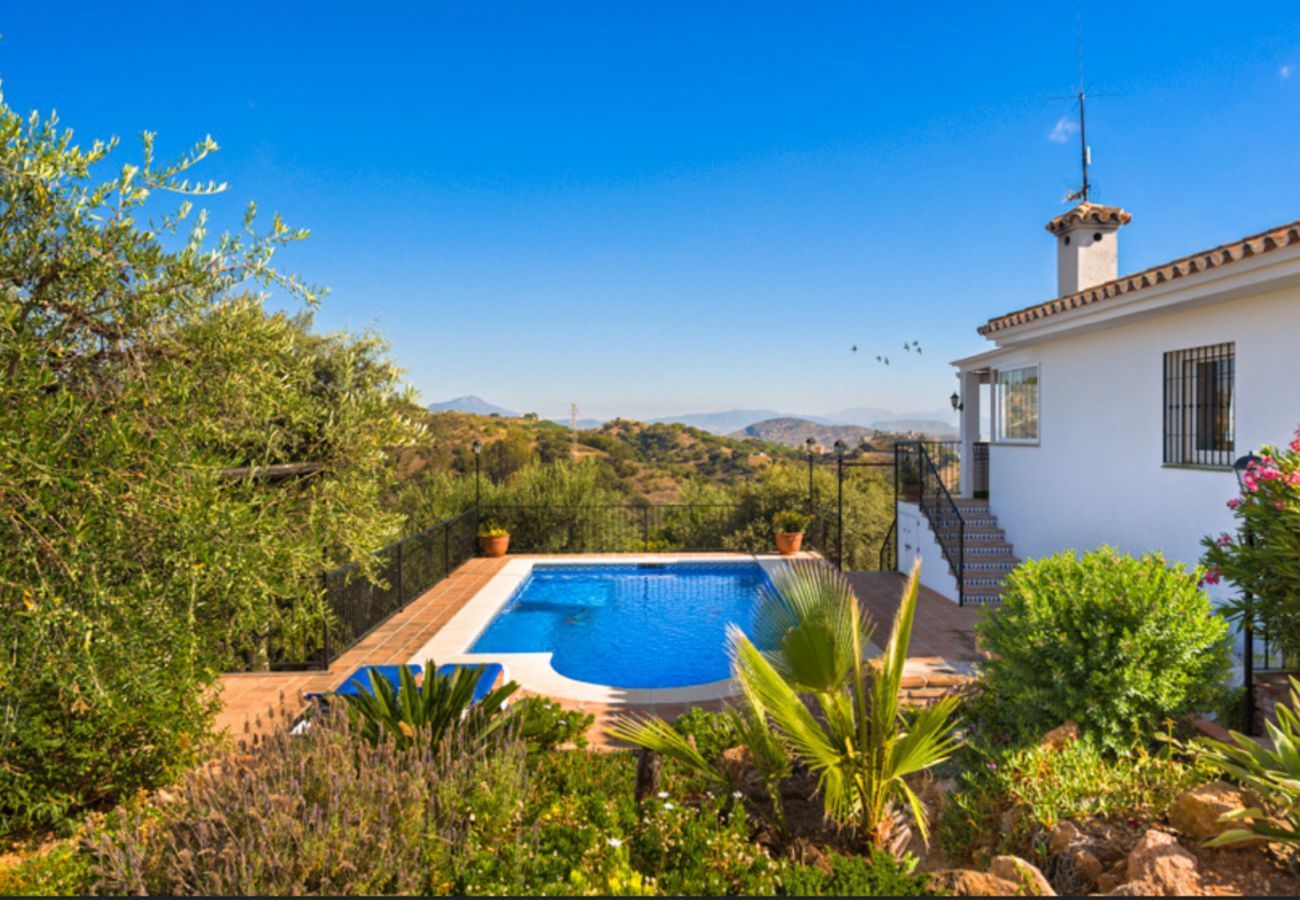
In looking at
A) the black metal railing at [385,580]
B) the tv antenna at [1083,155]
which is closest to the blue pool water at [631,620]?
the black metal railing at [385,580]

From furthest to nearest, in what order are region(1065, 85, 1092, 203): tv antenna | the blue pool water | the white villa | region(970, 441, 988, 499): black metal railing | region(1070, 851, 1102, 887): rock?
region(970, 441, 988, 499): black metal railing < region(1065, 85, 1092, 203): tv antenna < the blue pool water < the white villa < region(1070, 851, 1102, 887): rock

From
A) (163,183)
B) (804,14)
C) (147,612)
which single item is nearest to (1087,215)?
(804,14)

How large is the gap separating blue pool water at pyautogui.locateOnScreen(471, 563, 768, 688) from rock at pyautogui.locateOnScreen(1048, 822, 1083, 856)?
17.1ft

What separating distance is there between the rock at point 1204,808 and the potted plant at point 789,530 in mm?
11708

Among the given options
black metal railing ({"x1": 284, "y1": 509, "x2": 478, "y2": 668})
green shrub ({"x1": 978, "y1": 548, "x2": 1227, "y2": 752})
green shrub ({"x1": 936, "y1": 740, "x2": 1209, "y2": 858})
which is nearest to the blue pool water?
black metal railing ({"x1": 284, "y1": 509, "x2": 478, "y2": 668})

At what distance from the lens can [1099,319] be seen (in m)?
8.69

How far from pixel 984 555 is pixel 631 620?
20.0 ft

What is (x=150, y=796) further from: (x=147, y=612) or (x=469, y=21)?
(x=469, y=21)

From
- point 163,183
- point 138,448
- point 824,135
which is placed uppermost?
point 824,135

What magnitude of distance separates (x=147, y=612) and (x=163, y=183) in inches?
90.0

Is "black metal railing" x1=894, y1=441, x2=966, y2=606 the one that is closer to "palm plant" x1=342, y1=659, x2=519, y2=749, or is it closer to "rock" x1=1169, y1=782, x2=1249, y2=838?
"rock" x1=1169, y1=782, x2=1249, y2=838

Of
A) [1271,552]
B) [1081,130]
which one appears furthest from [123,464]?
[1081,130]

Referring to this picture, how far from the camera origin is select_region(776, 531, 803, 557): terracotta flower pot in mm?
15562

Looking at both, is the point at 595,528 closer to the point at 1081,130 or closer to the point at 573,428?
the point at 1081,130
